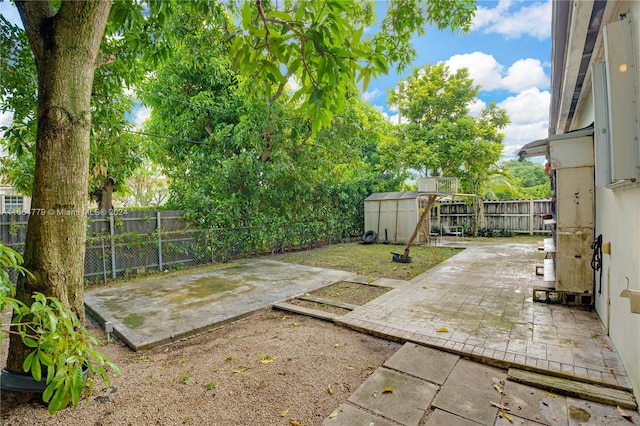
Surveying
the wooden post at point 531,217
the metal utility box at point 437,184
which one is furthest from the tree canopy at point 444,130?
the metal utility box at point 437,184

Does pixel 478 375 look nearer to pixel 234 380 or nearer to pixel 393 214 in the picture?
pixel 234 380

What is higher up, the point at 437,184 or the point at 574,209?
the point at 437,184

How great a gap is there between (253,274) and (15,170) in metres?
4.23

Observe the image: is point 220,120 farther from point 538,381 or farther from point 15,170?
point 538,381

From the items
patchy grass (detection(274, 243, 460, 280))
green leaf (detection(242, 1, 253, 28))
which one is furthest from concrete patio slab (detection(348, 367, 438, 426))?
patchy grass (detection(274, 243, 460, 280))

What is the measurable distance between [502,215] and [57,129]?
15107 mm

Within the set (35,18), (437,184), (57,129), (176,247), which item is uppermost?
(35,18)

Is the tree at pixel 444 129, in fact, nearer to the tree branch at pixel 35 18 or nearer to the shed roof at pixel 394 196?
the shed roof at pixel 394 196

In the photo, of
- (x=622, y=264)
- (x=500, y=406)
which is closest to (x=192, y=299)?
(x=500, y=406)

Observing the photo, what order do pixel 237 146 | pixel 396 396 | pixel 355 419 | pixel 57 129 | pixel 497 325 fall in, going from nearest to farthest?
pixel 57 129 → pixel 355 419 → pixel 396 396 → pixel 497 325 → pixel 237 146

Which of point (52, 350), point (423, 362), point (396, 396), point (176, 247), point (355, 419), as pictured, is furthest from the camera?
point (176, 247)

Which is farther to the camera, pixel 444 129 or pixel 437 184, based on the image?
pixel 444 129

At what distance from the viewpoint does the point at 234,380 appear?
2443 mm

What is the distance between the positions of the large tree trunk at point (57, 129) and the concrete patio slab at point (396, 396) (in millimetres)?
2126
